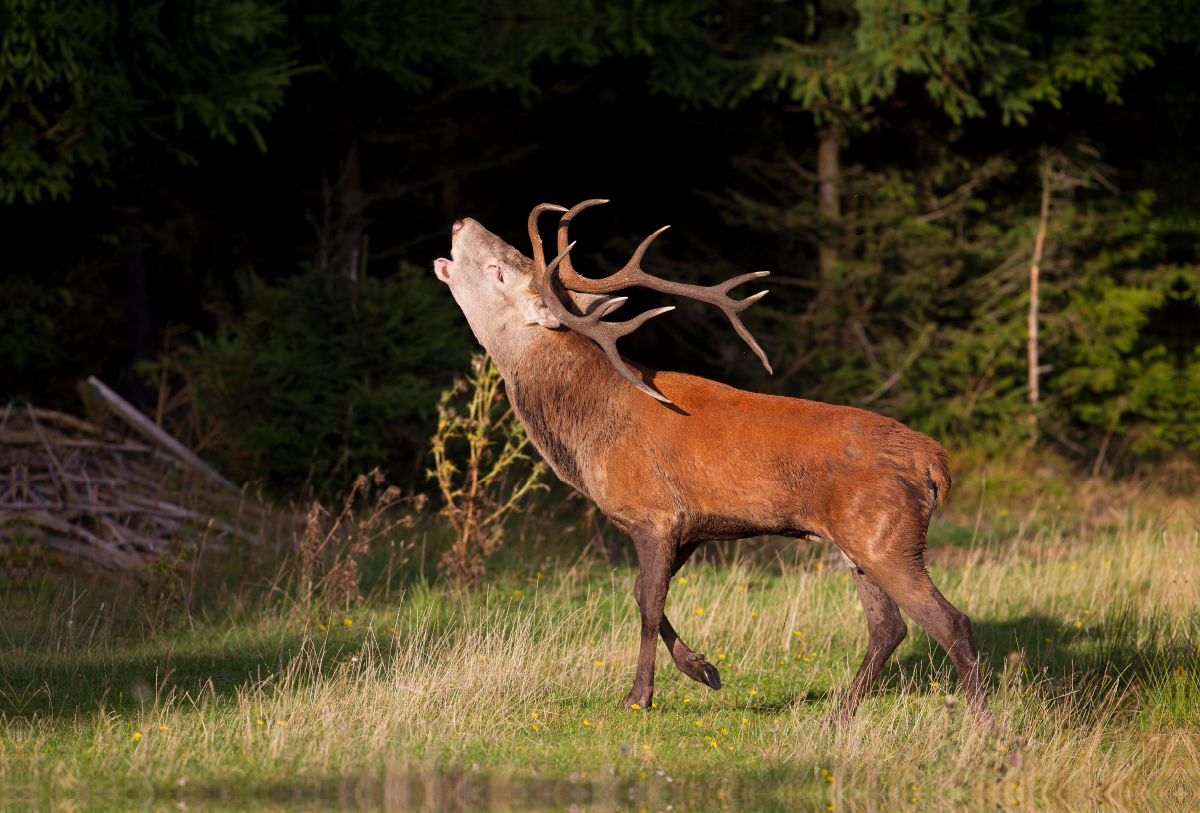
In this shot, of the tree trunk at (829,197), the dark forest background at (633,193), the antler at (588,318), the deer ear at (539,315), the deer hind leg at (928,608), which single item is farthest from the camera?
the tree trunk at (829,197)

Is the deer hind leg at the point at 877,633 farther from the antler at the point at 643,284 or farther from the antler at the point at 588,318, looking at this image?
the antler at the point at 588,318

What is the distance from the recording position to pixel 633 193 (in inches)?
698

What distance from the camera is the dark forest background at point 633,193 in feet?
35.3

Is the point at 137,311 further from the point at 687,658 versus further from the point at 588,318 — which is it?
the point at 687,658

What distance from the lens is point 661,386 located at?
19.5 ft

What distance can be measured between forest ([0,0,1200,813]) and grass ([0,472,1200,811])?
0.11 ft

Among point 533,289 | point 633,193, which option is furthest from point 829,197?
point 533,289

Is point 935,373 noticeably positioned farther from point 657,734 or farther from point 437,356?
point 657,734

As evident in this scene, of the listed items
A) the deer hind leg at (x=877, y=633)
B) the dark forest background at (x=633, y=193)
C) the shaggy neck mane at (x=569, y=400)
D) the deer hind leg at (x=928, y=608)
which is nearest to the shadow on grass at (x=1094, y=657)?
the deer hind leg at (x=877, y=633)

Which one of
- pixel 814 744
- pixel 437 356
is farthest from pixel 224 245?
pixel 814 744

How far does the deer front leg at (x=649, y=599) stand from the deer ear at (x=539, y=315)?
3.65ft

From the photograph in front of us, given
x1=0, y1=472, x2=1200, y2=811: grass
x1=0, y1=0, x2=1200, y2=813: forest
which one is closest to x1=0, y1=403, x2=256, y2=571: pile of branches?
x1=0, y1=0, x2=1200, y2=813: forest

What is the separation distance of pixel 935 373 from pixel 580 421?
9.68 meters

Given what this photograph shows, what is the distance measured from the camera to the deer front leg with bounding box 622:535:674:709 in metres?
5.67
